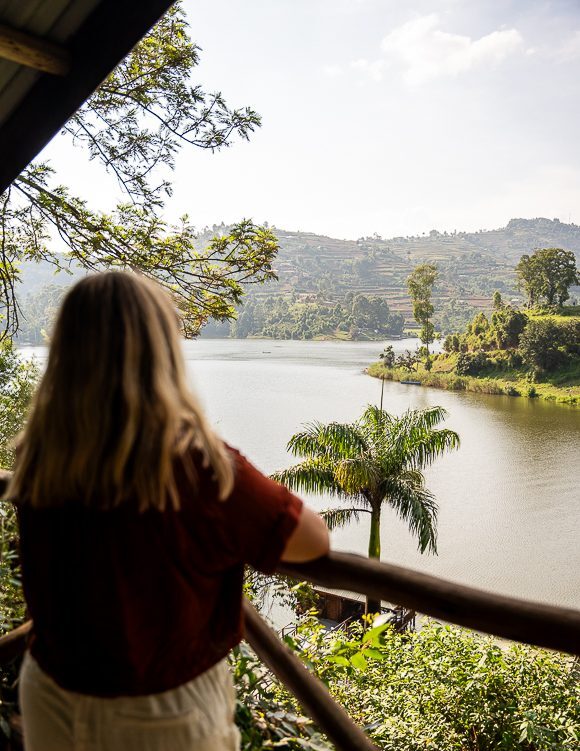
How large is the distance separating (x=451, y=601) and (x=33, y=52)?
1.66 meters

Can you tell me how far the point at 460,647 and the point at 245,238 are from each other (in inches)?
203

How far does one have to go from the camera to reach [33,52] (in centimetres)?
173

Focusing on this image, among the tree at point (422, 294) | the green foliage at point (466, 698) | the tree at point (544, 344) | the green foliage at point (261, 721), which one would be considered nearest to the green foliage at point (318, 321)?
the tree at point (422, 294)

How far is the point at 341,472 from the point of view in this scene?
13.1m

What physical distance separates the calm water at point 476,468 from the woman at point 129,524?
0.11 metres

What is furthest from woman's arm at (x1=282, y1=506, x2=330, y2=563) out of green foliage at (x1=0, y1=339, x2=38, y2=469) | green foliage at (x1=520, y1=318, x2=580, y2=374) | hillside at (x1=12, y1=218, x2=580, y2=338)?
green foliage at (x1=520, y1=318, x2=580, y2=374)

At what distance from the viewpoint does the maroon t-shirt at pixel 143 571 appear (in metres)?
0.75

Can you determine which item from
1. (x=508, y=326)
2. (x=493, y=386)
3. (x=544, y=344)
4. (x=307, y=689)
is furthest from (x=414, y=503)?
(x=508, y=326)

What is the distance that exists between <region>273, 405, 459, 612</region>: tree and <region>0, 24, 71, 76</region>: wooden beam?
11.7 m

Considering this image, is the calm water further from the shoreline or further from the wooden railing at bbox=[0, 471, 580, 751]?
the shoreline

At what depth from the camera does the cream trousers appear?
0.77 metres

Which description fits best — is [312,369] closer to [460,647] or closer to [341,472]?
[341,472]

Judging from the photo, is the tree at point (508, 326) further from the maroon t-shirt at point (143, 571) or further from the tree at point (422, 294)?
the maroon t-shirt at point (143, 571)

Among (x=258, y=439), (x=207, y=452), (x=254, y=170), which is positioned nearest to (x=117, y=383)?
(x=207, y=452)
